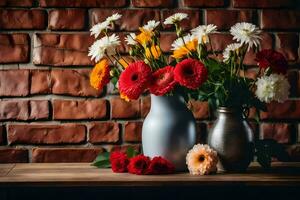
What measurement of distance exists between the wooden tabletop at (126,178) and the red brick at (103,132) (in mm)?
213

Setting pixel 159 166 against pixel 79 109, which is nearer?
pixel 159 166

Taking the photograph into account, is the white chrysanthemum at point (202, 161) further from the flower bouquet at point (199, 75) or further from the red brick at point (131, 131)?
the red brick at point (131, 131)

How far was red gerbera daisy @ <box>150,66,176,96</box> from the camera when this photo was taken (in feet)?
3.52

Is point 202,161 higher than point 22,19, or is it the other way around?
point 22,19

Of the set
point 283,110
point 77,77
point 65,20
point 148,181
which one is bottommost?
point 148,181

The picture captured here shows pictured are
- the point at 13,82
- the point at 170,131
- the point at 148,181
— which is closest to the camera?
the point at 148,181

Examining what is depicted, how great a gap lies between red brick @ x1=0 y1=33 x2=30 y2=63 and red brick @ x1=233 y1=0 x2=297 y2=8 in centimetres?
61

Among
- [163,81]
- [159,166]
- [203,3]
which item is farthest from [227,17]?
[159,166]

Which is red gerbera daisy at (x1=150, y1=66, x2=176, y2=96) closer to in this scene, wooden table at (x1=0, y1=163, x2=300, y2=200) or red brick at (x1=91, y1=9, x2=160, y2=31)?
wooden table at (x1=0, y1=163, x2=300, y2=200)

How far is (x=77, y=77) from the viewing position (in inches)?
53.9

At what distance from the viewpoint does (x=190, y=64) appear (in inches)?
42.0

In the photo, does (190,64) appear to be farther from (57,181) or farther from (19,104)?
(19,104)

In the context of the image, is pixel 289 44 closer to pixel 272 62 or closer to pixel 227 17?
A: pixel 227 17

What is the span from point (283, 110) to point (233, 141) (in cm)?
36
